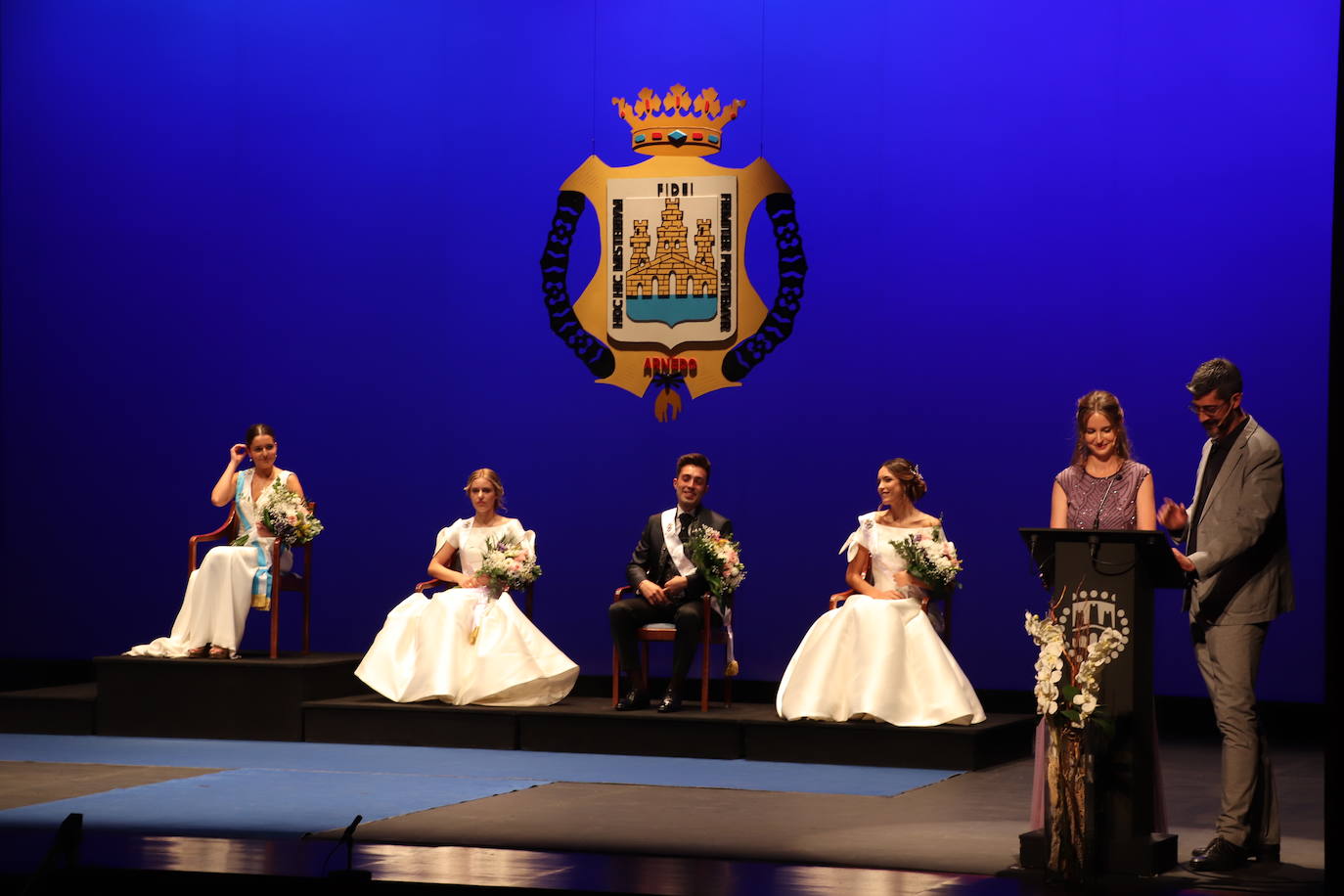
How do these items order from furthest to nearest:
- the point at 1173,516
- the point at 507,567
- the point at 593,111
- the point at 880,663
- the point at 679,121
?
1. the point at 593,111
2. the point at 679,121
3. the point at 507,567
4. the point at 880,663
5. the point at 1173,516

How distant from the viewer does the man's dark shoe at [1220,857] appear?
16.4ft

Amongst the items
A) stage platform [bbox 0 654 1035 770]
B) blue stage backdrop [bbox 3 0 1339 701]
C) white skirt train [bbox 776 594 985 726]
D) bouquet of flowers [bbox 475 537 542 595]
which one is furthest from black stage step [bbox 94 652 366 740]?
white skirt train [bbox 776 594 985 726]

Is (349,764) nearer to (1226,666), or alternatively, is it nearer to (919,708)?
(919,708)

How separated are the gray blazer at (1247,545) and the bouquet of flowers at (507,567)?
397 centimetres

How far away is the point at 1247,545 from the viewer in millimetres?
5094

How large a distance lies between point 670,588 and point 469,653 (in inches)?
40.1

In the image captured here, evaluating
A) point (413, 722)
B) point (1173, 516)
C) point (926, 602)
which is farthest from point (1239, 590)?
point (413, 722)

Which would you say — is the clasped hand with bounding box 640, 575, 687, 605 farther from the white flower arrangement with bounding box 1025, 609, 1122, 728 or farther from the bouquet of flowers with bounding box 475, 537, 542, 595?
the white flower arrangement with bounding box 1025, 609, 1122, 728

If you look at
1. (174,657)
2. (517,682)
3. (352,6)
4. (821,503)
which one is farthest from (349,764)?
(352,6)

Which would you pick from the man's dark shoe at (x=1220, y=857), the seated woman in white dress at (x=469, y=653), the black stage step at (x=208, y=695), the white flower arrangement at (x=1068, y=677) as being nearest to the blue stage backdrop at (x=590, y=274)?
the seated woman in white dress at (x=469, y=653)

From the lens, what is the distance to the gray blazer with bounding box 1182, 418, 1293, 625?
16.7 ft

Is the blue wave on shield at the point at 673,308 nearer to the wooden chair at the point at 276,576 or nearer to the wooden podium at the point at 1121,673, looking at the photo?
the wooden chair at the point at 276,576

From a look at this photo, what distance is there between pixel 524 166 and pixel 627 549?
2.11 m

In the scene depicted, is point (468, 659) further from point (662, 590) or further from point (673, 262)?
point (673, 262)
